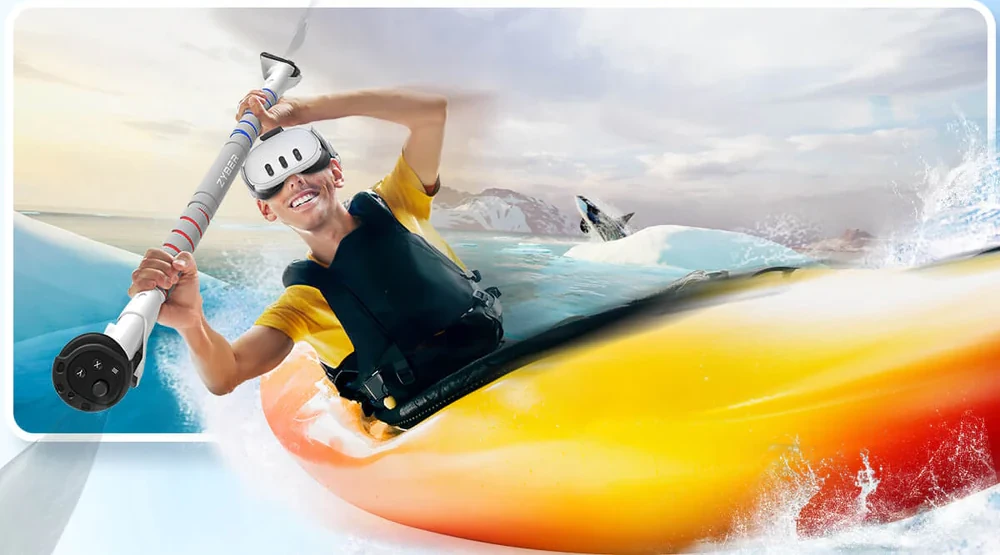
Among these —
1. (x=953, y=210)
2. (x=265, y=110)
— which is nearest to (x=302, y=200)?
(x=265, y=110)

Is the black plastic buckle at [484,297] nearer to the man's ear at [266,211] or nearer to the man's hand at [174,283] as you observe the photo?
the man's ear at [266,211]

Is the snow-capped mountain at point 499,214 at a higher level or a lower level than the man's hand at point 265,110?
lower

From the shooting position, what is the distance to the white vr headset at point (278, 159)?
1.56 m

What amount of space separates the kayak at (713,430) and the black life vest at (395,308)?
0.35 ft

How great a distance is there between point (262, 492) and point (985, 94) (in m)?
2.29

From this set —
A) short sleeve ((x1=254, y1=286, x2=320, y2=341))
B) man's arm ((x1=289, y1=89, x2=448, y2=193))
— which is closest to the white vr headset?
man's arm ((x1=289, y1=89, x2=448, y2=193))

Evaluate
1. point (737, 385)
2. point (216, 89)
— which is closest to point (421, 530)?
point (737, 385)

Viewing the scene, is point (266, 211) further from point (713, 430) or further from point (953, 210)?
point (953, 210)

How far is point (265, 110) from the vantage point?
155 centimetres

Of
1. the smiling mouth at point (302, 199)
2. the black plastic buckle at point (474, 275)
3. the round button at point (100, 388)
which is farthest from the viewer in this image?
the black plastic buckle at point (474, 275)

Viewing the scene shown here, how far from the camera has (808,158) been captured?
69.2 inches

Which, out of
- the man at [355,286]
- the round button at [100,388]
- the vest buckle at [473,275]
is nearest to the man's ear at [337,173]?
the man at [355,286]

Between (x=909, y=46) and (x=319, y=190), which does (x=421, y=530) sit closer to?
(x=319, y=190)

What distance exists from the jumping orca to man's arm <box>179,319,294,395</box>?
0.85m
